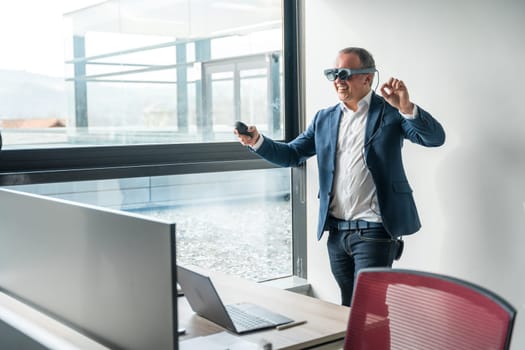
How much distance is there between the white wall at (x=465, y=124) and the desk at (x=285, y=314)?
139cm

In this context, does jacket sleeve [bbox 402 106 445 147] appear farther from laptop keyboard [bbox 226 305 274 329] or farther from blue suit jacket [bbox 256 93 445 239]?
laptop keyboard [bbox 226 305 274 329]

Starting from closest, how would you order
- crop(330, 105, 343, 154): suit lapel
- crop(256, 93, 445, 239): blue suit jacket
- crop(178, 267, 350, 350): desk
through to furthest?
crop(178, 267, 350, 350): desk
crop(256, 93, 445, 239): blue suit jacket
crop(330, 105, 343, 154): suit lapel

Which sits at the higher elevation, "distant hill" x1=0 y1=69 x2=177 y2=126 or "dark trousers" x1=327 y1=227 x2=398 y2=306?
"distant hill" x1=0 y1=69 x2=177 y2=126

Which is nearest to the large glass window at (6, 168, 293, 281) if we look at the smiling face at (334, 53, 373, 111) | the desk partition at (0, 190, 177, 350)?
the smiling face at (334, 53, 373, 111)

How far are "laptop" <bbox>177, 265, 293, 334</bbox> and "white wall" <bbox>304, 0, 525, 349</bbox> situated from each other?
1596mm

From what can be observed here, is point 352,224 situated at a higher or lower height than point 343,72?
lower

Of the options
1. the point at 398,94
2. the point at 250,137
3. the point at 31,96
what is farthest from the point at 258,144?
the point at 31,96

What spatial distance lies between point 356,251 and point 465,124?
2.90 feet

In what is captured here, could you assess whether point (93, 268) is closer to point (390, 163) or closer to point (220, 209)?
point (390, 163)

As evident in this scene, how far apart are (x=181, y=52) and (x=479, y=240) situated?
2.08m

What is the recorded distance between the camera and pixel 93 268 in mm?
1831

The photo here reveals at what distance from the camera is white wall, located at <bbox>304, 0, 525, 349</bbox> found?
10.7 ft

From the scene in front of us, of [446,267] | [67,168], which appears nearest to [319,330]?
[446,267]

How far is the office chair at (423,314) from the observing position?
1.69 metres
